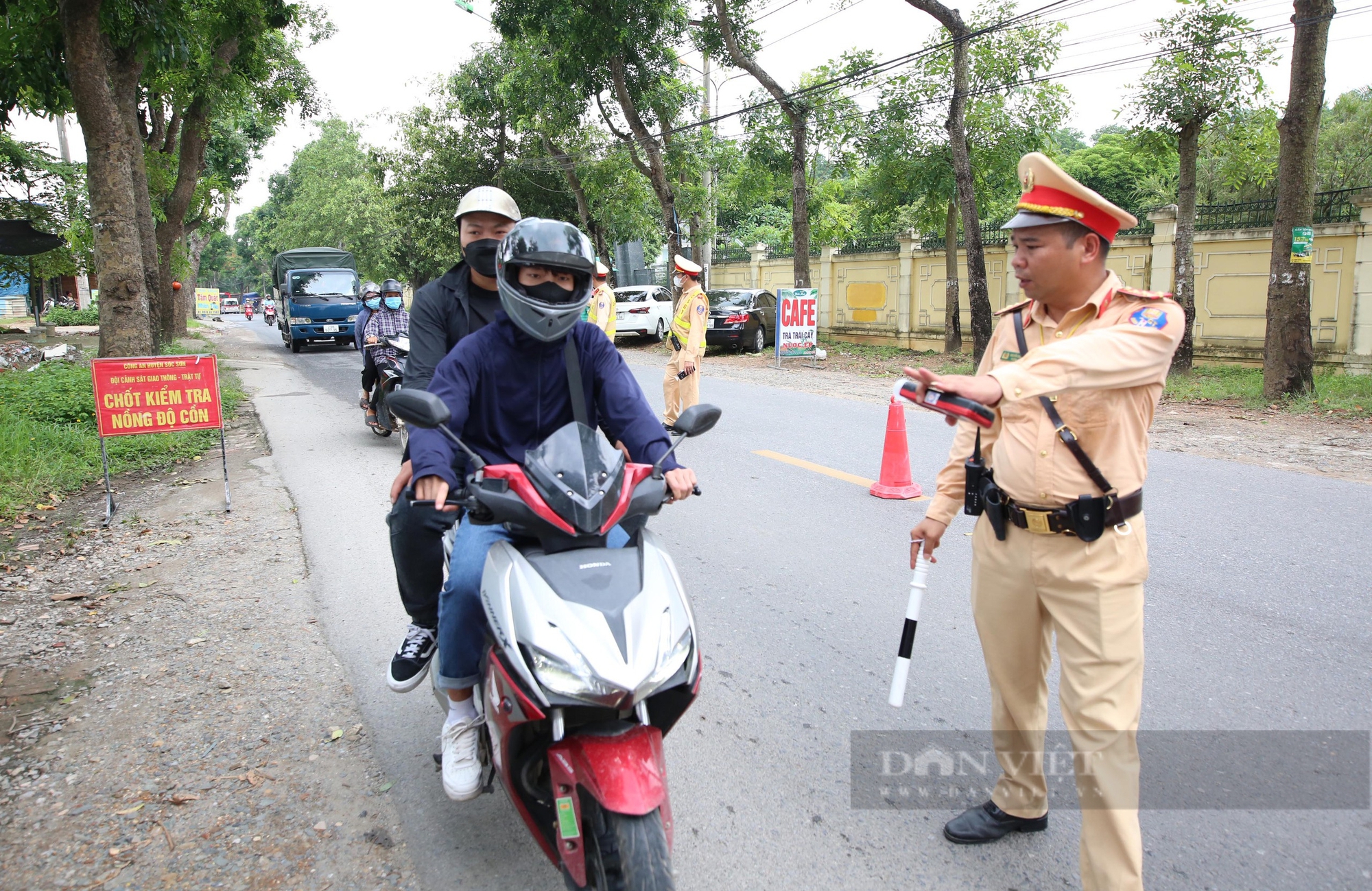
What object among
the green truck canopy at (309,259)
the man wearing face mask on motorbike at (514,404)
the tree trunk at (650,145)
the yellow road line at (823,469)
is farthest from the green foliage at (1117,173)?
the man wearing face mask on motorbike at (514,404)

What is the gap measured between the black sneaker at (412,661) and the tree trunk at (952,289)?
1925cm

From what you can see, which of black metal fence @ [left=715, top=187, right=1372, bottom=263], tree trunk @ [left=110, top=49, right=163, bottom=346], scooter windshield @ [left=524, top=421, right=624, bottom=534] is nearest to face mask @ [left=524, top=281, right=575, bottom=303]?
scooter windshield @ [left=524, top=421, right=624, bottom=534]

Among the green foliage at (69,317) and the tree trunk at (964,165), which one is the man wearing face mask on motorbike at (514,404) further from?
the green foliage at (69,317)

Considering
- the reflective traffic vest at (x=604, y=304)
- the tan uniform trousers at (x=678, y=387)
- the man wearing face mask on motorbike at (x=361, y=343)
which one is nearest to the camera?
the tan uniform trousers at (x=678, y=387)

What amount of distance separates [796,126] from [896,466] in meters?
16.1

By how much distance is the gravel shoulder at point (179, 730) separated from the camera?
9.09ft

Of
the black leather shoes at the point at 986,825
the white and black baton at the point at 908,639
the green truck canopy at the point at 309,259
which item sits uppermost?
the green truck canopy at the point at 309,259

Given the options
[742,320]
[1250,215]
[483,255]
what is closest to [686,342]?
[483,255]

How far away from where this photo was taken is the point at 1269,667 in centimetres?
396

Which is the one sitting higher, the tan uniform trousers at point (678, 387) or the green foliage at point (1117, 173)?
the green foliage at point (1117, 173)

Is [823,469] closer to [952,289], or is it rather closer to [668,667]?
[668,667]

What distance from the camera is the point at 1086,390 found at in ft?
7.43

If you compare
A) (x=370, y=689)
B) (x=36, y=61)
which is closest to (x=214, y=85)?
(x=36, y=61)

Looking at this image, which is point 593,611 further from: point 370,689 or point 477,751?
point 370,689
